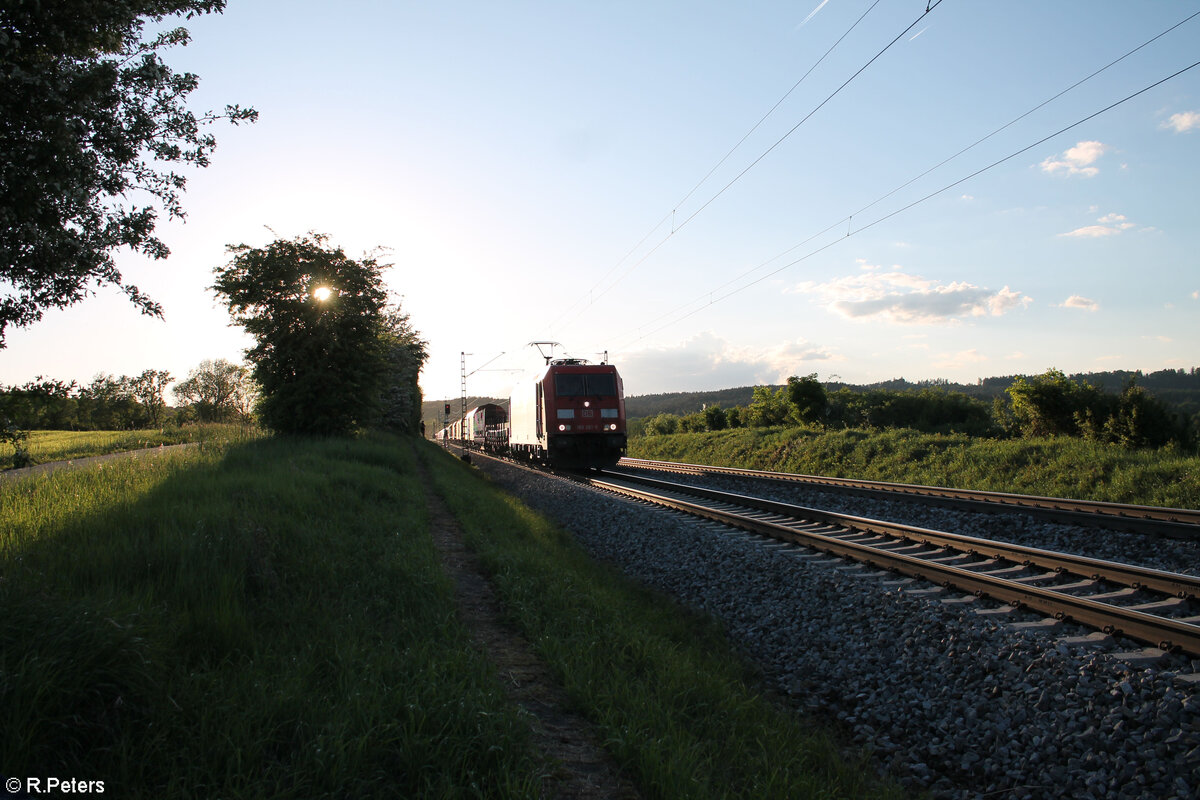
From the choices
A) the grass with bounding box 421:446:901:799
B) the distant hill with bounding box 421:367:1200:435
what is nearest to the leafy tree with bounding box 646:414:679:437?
the distant hill with bounding box 421:367:1200:435

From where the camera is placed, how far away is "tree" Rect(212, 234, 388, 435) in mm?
20516

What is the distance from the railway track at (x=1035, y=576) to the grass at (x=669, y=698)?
2475 millimetres

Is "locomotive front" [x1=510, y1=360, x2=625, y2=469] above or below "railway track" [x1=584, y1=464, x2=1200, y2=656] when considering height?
above

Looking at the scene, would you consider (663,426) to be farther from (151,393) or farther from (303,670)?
(303,670)

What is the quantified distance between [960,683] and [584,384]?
1776 cm

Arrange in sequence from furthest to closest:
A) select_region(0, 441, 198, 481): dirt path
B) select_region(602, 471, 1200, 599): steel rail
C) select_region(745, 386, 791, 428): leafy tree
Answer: select_region(745, 386, 791, 428): leafy tree → select_region(0, 441, 198, 481): dirt path → select_region(602, 471, 1200, 599): steel rail

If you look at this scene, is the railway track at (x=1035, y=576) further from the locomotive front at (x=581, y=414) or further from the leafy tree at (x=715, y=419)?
the leafy tree at (x=715, y=419)

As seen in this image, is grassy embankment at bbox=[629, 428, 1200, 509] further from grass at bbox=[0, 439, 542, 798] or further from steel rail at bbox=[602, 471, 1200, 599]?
grass at bbox=[0, 439, 542, 798]

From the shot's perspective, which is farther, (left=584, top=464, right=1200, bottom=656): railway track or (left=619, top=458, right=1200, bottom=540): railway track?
(left=619, top=458, right=1200, bottom=540): railway track

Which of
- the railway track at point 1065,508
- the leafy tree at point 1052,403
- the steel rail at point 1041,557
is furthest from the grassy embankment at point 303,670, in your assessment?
the leafy tree at point 1052,403

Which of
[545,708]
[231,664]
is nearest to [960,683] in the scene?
[545,708]

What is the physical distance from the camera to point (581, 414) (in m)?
21.8

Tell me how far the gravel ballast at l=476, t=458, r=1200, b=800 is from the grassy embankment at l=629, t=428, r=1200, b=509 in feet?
16.0

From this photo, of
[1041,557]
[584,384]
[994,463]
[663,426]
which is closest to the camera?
[1041,557]
